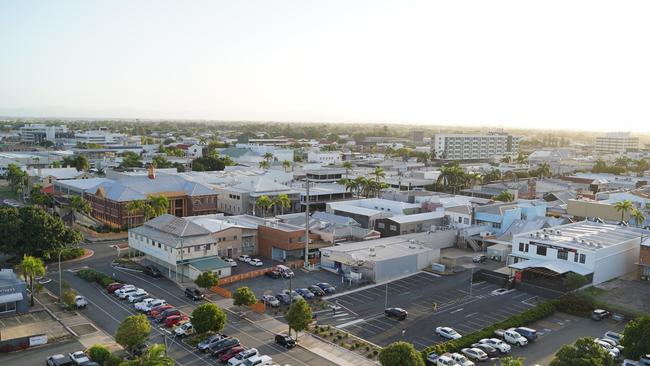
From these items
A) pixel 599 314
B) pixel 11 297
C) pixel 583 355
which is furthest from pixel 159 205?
pixel 583 355

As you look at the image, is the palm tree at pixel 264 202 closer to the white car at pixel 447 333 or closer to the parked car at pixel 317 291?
the parked car at pixel 317 291

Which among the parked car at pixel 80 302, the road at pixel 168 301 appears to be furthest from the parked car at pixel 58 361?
the parked car at pixel 80 302

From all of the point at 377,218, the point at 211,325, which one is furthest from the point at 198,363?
the point at 377,218

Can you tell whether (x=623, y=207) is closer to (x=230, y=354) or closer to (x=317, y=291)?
(x=317, y=291)

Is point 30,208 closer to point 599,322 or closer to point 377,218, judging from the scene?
point 377,218

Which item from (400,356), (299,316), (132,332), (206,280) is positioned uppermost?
(400,356)

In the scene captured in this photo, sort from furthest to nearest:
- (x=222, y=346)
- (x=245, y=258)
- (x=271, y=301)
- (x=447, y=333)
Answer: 1. (x=245, y=258)
2. (x=271, y=301)
3. (x=447, y=333)
4. (x=222, y=346)
